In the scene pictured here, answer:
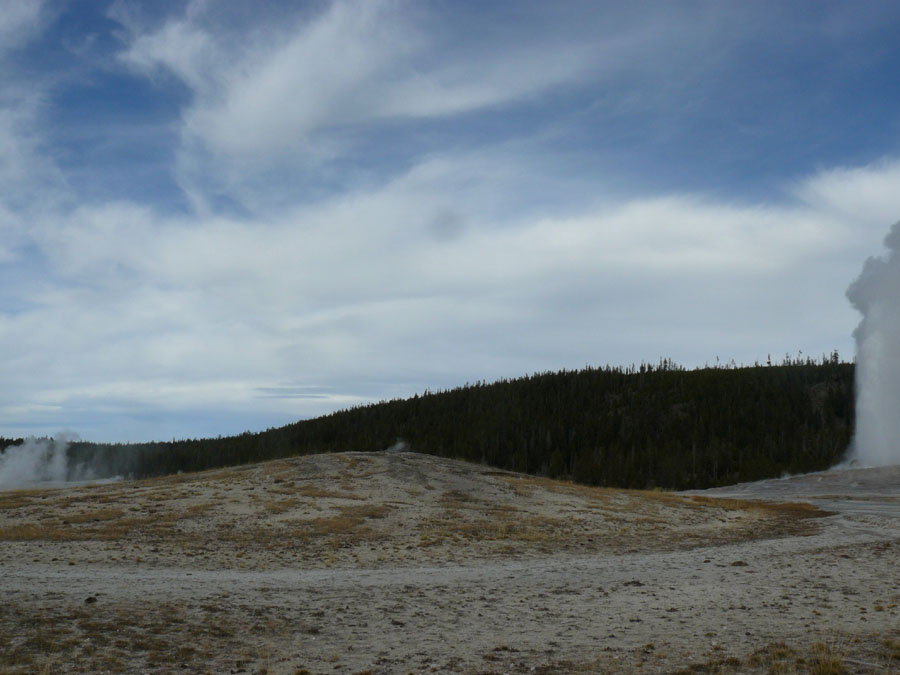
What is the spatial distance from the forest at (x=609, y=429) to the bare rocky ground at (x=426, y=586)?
7270cm

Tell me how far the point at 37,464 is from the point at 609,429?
10807 centimetres

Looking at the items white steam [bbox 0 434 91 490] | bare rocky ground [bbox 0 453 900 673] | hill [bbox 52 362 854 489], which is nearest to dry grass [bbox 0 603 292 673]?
bare rocky ground [bbox 0 453 900 673]

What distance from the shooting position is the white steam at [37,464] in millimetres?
134375

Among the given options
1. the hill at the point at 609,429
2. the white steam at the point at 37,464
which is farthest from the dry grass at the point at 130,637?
the white steam at the point at 37,464

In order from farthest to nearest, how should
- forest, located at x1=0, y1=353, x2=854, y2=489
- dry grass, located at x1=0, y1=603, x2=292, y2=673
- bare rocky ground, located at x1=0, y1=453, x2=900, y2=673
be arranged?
forest, located at x1=0, y1=353, x2=854, y2=489 < bare rocky ground, located at x1=0, y1=453, x2=900, y2=673 < dry grass, located at x1=0, y1=603, x2=292, y2=673

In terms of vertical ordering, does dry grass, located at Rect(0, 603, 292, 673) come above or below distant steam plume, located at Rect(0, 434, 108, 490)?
above

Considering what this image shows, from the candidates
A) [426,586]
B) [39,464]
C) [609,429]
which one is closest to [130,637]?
[426,586]

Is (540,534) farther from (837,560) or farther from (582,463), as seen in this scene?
(582,463)

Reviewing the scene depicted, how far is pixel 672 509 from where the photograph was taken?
38.1m

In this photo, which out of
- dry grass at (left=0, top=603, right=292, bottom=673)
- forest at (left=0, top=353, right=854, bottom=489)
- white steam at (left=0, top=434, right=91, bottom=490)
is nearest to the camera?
dry grass at (left=0, top=603, right=292, bottom=673)

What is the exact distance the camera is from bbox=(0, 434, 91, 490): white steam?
134 m

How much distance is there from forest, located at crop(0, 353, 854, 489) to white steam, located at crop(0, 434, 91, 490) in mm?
4310

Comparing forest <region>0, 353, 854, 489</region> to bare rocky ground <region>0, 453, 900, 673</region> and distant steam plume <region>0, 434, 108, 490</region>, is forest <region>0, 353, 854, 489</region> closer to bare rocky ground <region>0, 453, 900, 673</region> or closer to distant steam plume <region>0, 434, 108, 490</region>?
distant steam plume <region>0, 434, 108, 490</region>

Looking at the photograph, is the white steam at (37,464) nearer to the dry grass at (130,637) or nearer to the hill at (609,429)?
the hill at (609,429)
